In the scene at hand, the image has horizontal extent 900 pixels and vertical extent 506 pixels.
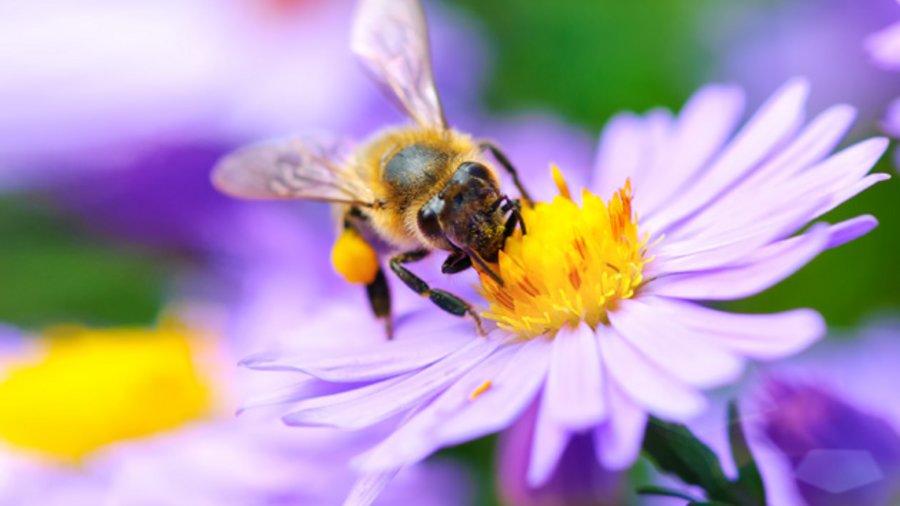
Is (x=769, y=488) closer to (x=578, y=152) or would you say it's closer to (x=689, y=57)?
(x=578, y=152)

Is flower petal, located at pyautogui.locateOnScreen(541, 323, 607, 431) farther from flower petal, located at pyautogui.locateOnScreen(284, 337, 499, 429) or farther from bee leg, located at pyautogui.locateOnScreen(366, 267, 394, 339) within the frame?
bee leg, located at pyautogui.locateOnScreen(366, 267, 394, 339)

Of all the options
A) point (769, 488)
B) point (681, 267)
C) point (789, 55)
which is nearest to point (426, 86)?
point (681, 267)

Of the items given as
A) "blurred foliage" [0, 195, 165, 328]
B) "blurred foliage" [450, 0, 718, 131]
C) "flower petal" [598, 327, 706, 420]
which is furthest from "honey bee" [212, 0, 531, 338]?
"blurred foliage" [0, 195, 165, 328]

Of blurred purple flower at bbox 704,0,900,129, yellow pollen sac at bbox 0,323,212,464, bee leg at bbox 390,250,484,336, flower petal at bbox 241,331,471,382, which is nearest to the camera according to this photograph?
flower petal at bbox 241,331,471,382

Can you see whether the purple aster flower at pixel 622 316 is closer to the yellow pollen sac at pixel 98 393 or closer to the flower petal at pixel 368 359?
the flower petal at pixel 368 359

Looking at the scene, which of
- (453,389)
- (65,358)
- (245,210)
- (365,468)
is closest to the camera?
(365,468)

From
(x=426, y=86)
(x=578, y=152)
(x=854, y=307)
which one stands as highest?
(x=426, y=86)

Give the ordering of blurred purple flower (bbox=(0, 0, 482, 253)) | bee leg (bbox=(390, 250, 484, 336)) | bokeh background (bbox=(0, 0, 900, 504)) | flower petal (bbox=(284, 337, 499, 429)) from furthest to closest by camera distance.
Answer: blurred purple flower (bbox=(0, 0, 482, 253))
bokeh background (bbox=(0, 0, 900, 504))
bee leg (bbox=(390, 250, 484, 336))
flower petal (bbox=(284, 337, 499, 429))
